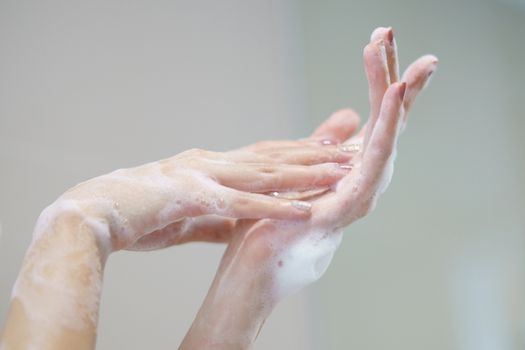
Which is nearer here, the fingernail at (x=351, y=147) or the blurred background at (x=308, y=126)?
the fingernail at (x=351, y=147)

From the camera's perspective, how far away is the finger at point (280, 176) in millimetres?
655

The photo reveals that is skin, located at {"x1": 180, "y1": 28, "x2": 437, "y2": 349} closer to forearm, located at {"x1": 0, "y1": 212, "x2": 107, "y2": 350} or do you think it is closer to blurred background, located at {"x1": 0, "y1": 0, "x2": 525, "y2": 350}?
forearm, located at {"x1": 0, "y1": 212, "x2": 107, "y2": 350}

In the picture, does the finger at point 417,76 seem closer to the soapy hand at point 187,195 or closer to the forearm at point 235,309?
the soapy hand at point 187,195

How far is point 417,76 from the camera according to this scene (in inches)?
26.5

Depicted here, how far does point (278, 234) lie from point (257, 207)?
46mm

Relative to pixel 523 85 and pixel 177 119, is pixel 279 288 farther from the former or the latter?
pixel 523 85

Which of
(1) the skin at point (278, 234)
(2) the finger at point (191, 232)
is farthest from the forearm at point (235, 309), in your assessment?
(2) the finger at point (191, 232)

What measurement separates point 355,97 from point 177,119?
542 millimetres

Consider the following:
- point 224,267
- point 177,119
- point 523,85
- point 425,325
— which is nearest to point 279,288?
point 224,267

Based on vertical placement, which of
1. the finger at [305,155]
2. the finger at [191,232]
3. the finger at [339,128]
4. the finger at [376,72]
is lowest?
the finger at [191,232]

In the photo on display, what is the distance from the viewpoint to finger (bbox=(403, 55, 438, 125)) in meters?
0.67

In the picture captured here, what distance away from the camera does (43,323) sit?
0.48 m

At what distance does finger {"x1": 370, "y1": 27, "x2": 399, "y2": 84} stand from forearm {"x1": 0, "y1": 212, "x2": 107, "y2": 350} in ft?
1.23

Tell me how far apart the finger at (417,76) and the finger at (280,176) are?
0.12m
